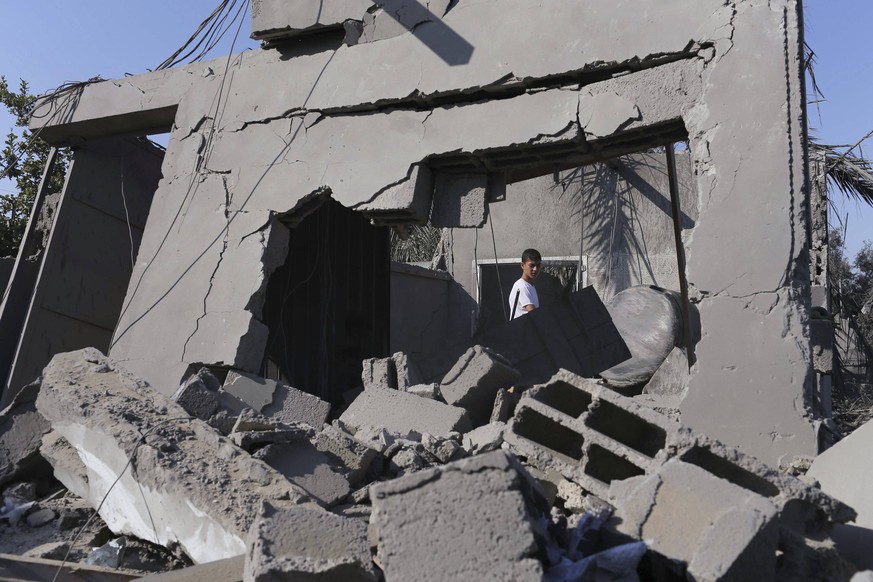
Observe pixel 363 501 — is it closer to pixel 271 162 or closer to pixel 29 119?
pixel 271 162

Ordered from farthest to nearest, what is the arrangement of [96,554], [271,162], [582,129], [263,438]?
[271,162], [582,129], [263,438], [96,554]

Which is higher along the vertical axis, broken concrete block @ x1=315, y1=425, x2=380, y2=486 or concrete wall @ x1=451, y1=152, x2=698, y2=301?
concrete wall @ x1=451, y1=152, x2=698, y2=301

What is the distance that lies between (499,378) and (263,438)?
186cm

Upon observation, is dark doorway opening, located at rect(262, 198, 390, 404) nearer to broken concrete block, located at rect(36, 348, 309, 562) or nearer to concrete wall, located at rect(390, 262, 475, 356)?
concrete wall, located at rect(390, 262, 475, 356)

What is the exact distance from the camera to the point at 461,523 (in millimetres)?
2240

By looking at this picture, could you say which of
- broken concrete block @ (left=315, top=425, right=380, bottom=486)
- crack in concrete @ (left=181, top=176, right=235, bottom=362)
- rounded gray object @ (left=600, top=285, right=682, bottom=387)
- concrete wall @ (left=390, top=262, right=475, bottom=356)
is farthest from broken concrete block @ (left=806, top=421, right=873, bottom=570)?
concrete wall @ (left=390, top=262, right=475, bottom=356)

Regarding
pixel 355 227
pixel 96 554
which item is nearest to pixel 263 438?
pixel 96 554

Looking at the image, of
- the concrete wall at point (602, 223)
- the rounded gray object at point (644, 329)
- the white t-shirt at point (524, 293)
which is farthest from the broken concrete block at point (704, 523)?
the concrete wall at point (602, 223)

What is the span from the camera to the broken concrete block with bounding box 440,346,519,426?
482 cm

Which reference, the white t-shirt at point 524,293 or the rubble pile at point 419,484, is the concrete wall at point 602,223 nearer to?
the white t-shirt at point 524,293

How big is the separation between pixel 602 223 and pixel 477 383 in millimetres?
6954

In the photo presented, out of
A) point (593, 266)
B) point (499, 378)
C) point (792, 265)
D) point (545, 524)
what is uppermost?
point (593, 266)

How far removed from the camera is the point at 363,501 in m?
3.43

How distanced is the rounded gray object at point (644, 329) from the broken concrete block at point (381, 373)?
4.21 metres
